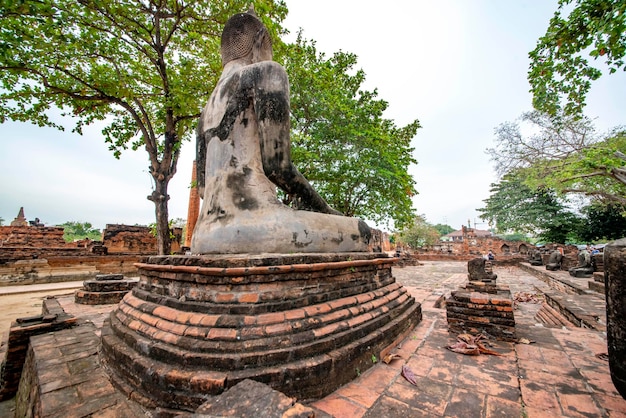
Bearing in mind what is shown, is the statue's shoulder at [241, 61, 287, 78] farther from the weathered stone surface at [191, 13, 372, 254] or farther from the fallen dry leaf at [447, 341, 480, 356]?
the fallen dry leaf at [447, 341, 480, 356]

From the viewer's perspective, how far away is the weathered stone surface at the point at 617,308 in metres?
1.28

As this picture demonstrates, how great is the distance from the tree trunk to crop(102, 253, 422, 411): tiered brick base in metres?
5.24

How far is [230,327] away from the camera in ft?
5.36

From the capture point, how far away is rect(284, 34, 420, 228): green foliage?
7895 millimetres

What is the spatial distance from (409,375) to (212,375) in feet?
4.34

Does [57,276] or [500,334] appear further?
[57,276]

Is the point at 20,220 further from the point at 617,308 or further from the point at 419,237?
the point at 419,237

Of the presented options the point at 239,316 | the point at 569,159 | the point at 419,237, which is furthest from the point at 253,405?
the point at 419,237

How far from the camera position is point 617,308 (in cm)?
132

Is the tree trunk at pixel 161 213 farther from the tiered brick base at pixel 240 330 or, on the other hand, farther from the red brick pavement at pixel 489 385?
the red brick pavement at pixel 489 385

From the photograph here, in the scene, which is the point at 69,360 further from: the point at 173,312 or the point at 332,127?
the point at 332,127

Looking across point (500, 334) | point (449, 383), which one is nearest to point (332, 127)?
point (500, 334)

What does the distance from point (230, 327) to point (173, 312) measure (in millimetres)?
506

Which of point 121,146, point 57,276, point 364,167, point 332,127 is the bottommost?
point 57,276
